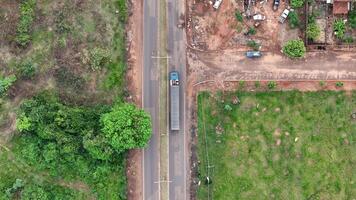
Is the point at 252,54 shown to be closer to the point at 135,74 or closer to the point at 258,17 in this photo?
the point at 258,17

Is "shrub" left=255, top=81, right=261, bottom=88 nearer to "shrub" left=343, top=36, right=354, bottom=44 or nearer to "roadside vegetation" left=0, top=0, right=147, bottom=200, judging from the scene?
"shrub" left=343, top=36, right=354, bottom=44

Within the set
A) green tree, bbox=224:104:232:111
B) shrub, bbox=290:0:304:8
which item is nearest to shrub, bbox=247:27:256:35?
shrub, bbox=290:0:304:8

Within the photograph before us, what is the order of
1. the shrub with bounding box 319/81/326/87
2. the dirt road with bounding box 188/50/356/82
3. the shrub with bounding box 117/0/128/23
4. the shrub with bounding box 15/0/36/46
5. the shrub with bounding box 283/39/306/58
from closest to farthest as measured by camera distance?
the shrub with bounding box 15/0/36/46
the shrub with bounding box 283/39/306/58
the shrub with bounding box 117/0/128/23
the shrub with bounding box 319/81/326/87
the dirt road with bounding box 188/50/356/82

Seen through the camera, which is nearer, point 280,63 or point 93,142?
point 93,142

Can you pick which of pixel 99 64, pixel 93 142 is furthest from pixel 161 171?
pixel 99 64

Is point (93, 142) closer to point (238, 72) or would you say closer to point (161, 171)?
point (161, 171)

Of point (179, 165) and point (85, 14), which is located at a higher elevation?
point (85, 14)

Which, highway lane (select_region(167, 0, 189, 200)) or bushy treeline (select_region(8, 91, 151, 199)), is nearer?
bushy treeline (select_region(8, 91, 151, 199))
